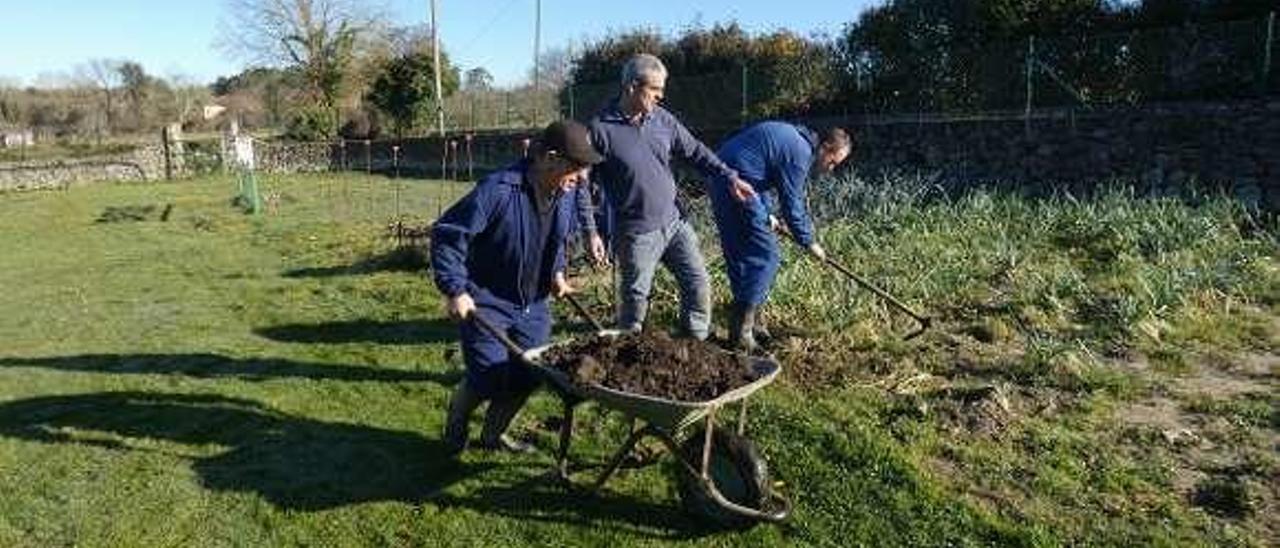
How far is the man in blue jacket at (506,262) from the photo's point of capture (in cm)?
458

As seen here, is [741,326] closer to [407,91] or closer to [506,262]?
[506,262]

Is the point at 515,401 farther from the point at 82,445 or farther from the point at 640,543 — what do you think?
the point at 82,445

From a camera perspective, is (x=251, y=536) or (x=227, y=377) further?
(x=227, y=377)

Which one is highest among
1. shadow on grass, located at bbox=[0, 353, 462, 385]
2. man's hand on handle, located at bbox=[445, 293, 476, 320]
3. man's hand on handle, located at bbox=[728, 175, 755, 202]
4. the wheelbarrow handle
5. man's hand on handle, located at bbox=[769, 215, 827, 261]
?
man's hand on handle, located at bbox=[728, 175, 755, 202]

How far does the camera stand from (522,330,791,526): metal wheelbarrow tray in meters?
4.07

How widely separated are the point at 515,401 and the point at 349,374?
2042 millimetres

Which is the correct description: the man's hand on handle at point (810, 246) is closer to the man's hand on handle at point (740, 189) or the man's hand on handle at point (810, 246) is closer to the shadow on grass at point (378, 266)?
the man's hand on handle at point (740, 189)

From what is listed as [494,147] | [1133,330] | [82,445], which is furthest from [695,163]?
[494,147]

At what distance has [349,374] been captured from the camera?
6832mm

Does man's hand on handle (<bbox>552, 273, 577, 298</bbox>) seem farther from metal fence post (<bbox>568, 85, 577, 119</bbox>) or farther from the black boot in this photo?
metal fence post (<bbox>568, 85, 577, 119</bbox>)

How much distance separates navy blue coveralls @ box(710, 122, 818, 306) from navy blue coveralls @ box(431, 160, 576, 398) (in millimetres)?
1398

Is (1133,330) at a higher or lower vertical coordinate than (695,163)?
lower

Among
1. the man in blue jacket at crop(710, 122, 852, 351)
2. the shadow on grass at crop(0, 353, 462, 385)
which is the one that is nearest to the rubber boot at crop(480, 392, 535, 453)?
the shadow on grass at crop(0, 353, 462, 385)

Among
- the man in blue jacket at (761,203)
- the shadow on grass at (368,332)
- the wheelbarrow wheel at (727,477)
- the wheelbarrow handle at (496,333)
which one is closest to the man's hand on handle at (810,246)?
the man in blue jacket at (761,203)
